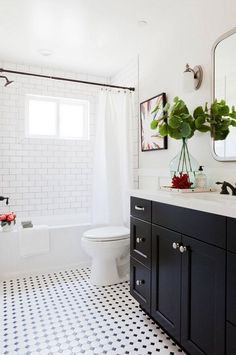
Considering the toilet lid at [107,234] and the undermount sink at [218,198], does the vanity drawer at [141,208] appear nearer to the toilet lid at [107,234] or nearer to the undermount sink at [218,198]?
the undermount sink at [218,198]

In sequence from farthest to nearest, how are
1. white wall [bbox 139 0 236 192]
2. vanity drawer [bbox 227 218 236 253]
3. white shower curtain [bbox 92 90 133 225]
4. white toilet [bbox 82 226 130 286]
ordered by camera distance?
white shower curtain [bbox 92 90 133 225] → white toilet [bbox 82 226 130 286] → white wall [bbox 139 0 236 192] → vanity drawer [bbox 227 218 236 253]

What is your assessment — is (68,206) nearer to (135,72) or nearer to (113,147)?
(113,147)

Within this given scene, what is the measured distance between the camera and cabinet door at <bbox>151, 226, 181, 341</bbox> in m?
1.40

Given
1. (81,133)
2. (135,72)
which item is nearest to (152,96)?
(135,72)

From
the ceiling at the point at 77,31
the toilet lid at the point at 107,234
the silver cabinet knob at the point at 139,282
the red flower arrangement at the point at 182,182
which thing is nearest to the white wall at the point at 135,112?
the ceiling at the point at 77,31

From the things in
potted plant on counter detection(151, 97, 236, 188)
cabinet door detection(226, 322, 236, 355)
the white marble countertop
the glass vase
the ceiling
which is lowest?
cabinet door detection(226, 322, 236, 355)

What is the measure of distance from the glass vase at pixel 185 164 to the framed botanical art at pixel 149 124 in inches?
16.4

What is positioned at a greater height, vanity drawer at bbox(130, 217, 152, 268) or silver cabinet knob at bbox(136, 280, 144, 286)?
vanity drawer at bbox(130, 217, 152, 268)

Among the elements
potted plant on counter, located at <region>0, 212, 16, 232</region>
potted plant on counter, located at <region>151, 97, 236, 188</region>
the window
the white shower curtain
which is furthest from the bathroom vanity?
the window

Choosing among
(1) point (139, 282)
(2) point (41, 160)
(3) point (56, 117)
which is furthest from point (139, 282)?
(3) point (56, 117)

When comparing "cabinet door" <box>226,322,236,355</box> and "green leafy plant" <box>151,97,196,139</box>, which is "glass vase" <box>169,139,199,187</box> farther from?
"cabinet door" <box>226,322,236,355</box>

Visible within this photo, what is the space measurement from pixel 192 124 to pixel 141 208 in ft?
2.26

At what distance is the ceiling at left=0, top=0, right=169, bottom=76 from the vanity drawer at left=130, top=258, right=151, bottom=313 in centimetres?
197

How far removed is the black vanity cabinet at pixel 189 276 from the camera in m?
1.11
